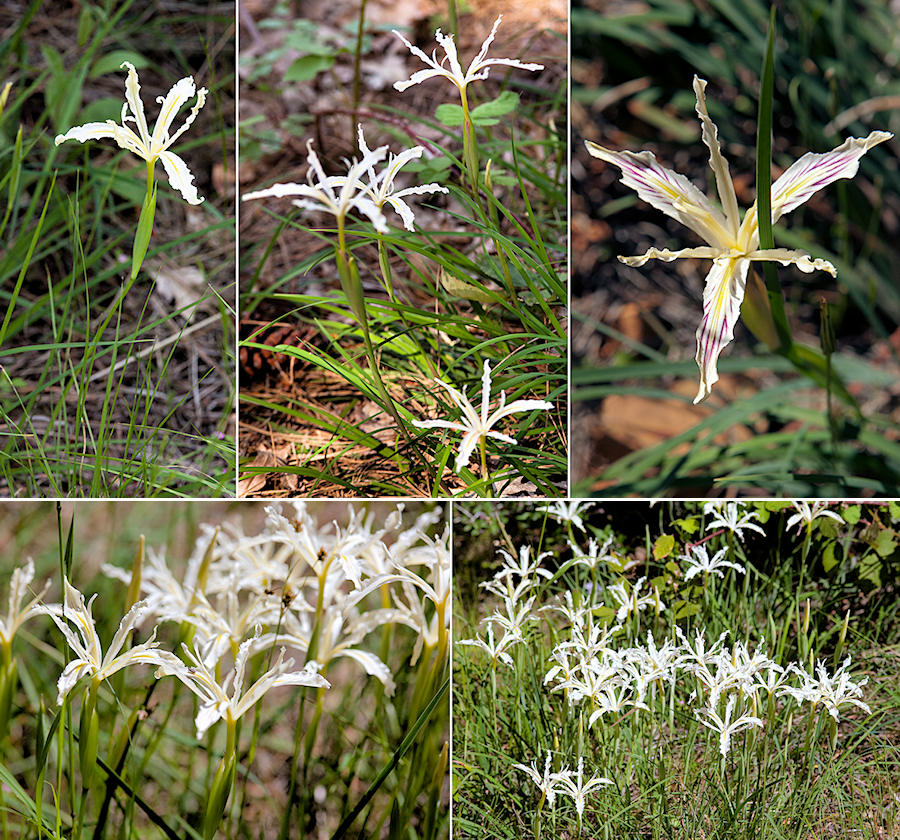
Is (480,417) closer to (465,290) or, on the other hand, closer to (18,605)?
(465,290)

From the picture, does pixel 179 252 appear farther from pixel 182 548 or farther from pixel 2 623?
pixel 2 623

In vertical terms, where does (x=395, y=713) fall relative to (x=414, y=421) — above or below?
below

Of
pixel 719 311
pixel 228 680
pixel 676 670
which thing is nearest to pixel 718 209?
pixel 719 311

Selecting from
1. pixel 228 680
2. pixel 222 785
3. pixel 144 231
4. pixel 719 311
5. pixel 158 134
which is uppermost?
pixel 158 134

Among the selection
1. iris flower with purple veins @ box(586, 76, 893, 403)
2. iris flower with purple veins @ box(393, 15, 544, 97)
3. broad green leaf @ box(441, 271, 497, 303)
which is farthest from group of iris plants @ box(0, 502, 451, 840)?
iris flower with purple veins @ box(393, 15, 544, 97)

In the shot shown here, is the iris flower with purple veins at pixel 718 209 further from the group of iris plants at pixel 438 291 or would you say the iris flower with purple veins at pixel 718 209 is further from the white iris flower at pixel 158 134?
the white iris flower at pixel 158 134

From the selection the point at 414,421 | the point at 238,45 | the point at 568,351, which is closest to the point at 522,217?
the point at 568,351
